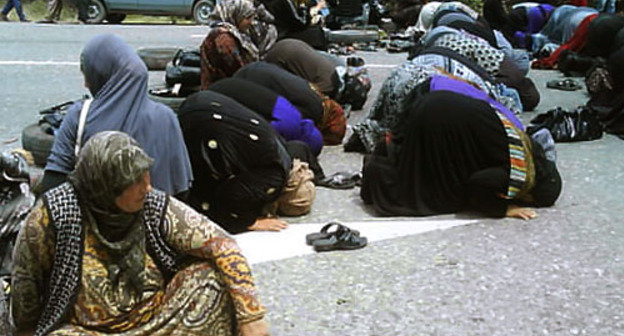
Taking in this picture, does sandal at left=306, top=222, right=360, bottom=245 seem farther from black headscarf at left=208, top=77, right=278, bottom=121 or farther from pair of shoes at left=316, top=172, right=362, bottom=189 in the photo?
black headscarf at left=208, top=77, right=278, bottom=121

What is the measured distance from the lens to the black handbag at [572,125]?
6.06m

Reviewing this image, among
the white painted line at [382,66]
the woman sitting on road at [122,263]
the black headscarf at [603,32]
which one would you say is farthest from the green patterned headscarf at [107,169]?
the white painted line at [382,66]

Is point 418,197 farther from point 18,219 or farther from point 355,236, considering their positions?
point 18,219

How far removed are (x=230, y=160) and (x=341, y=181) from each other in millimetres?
1151

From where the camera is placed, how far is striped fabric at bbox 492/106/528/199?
4.21 m

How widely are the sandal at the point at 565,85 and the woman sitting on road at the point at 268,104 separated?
165 inches

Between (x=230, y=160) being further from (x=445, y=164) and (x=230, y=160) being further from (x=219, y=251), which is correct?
(x=219, y=251)

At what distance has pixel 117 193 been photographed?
233 centimetres

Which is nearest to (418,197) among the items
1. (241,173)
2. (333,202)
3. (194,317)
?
(333,202)

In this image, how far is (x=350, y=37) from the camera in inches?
434

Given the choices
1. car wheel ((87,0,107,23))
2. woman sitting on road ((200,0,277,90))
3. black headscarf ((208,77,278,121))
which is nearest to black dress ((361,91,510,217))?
black headscarf ((208,77,278,121))

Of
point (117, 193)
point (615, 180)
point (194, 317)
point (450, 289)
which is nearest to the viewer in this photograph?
point (117, 193)

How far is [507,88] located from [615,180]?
2062 millimetres

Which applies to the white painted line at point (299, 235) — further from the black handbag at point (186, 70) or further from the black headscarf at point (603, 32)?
the black headscarf at point (603, 32)
